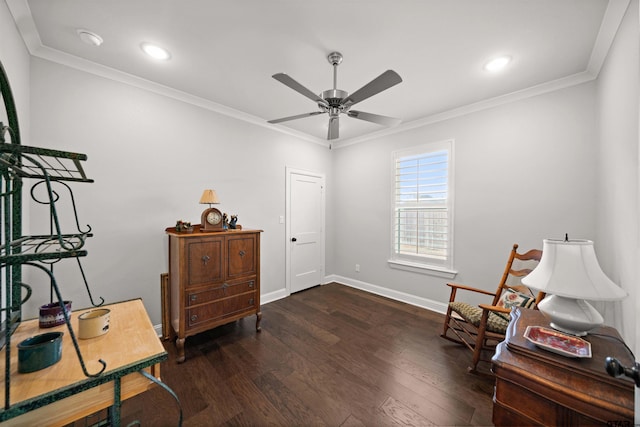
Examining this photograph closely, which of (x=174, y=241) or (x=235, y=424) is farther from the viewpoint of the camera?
(x=174, y=241)

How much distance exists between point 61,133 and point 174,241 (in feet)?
4.25

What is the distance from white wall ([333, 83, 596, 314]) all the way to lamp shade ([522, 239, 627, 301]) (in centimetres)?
159

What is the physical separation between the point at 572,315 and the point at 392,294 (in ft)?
8.73

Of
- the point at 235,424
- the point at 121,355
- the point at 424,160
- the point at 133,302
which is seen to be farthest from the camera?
the point at 424,160

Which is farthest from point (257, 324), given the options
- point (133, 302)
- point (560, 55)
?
point (560, 55)

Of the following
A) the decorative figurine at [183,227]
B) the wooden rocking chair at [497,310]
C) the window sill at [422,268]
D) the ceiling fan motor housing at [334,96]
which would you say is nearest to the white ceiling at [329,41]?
the ceiling fan motor housing at [334,96]

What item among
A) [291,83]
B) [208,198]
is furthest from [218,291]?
[291,83]

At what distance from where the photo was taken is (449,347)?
7.95ft

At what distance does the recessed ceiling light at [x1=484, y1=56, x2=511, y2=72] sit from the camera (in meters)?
2.12

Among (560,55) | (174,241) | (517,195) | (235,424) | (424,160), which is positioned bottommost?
(235,424)

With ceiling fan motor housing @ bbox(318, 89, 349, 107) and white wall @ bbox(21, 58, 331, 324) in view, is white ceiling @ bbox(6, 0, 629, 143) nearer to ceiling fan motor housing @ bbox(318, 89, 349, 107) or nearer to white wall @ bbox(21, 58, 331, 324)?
white wall @ bbox(21, 58, 331, 324)

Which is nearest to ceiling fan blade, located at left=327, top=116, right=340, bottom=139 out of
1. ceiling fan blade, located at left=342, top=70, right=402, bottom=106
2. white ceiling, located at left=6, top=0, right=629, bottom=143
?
ceiling fan blade, located at left=342, top=70, right=402, bottom=106

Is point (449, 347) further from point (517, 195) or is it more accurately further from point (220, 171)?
point (220, 171)

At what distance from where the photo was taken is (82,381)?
2.41 ft
